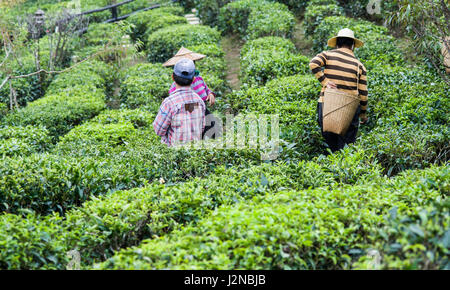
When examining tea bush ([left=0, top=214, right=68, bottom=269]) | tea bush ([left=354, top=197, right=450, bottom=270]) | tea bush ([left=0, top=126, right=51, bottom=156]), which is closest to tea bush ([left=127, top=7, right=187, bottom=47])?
tea bush ([left=0, top=126, right=51, bottom=156])

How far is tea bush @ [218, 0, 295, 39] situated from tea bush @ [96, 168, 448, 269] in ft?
26.1

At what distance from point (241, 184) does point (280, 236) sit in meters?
1.11

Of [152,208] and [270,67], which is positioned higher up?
[270,67]

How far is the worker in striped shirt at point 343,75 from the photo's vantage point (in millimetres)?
5273

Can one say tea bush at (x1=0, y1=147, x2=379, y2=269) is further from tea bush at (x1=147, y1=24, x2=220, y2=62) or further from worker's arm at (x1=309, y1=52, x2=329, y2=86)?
tea bush at (x1=147, y1=24, x2=220, y2=62)

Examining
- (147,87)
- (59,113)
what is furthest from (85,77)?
(59,113)

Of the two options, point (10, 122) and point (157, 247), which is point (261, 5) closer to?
point (10, 122)

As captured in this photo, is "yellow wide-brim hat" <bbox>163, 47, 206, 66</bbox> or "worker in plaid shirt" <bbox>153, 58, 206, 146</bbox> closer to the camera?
"worker in plaid shirt" <bbox>153, 58, 206, 146</bbox>

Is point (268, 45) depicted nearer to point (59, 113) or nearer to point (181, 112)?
point (59, 113)

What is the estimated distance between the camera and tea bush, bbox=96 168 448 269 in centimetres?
273

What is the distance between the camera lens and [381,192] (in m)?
3.38

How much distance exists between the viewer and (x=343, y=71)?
527 centimetres

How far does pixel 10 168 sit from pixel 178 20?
10.6 m

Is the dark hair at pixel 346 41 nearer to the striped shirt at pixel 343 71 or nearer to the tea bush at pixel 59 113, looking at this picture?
the striped shirt at pixel 343 71
